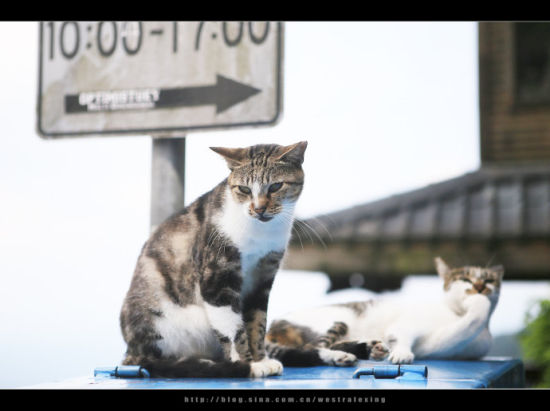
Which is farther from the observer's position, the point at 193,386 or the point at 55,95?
the point at 55,95

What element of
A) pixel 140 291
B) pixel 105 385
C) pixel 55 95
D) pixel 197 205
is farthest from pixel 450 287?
pixel 55 95

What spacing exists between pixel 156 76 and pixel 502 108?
1.65 meters

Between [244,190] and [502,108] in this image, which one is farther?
[502,108]

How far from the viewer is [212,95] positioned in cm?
Result: 171

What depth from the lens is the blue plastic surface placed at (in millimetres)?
1218

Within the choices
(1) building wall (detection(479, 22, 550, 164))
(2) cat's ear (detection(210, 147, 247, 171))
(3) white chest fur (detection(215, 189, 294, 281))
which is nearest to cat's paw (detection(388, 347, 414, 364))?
(3) white chest fur (detection(215, 189, 294, 281))

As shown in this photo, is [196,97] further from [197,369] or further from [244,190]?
[197,369]

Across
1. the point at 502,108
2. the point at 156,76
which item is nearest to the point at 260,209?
the point at 156,76

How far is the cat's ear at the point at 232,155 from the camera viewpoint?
4.85 ft

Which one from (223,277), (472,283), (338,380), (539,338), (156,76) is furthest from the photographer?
(539,338)

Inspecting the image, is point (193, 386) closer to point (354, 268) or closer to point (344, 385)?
point (344, 385)

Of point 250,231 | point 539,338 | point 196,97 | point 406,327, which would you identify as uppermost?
point 196,97

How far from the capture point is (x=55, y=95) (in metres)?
1.79
